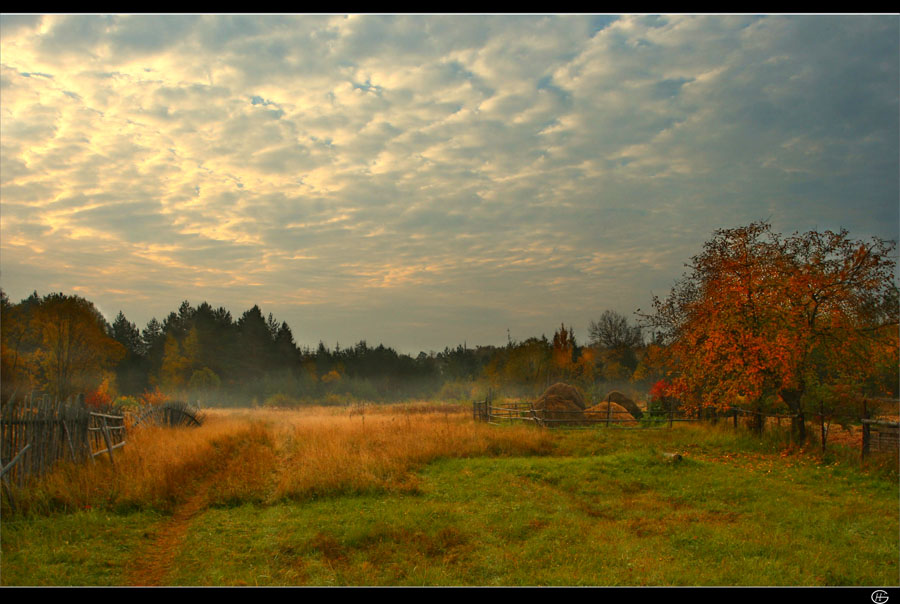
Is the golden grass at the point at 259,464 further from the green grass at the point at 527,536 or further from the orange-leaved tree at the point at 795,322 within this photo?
the orange-leaved tree at the point at 795,322

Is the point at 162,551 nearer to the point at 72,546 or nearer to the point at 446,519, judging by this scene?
the point at 72,546

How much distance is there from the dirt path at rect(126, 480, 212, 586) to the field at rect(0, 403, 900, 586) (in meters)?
0.04

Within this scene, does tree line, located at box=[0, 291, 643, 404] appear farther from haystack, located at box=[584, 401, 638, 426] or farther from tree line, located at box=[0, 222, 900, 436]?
haystack, located at box=[584, 401, 638, 426]

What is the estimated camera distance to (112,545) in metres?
8.62

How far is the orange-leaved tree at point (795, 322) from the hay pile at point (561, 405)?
897cm

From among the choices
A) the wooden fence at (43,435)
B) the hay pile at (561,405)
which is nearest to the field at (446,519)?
the wooden fence at (43,435)

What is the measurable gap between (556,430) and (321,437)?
36.4 feet

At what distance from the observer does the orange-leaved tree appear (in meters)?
17.8

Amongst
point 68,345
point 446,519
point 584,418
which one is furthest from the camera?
point 68,345

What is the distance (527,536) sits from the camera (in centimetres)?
938

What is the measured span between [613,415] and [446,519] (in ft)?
67.4

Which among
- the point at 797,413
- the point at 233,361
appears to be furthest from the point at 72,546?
the point at 233,361
